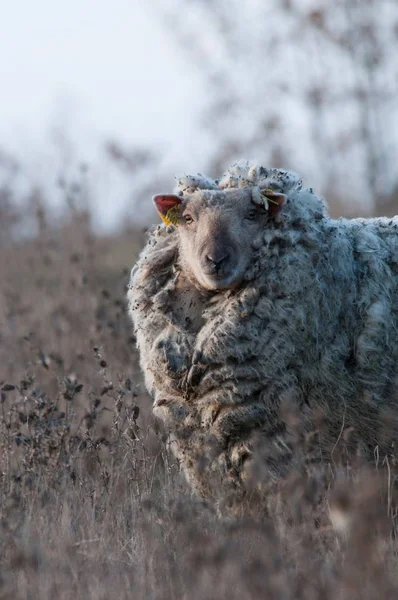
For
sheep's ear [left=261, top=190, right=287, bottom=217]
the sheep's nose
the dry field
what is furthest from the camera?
sheep's ear [left=261, top=190, right=287, bottom=217]

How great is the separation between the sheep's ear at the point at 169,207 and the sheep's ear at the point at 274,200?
42 centimetres

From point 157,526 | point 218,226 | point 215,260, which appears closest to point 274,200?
point 218,226

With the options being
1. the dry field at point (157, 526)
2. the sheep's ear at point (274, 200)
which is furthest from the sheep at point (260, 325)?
the dry field at point (157, 526)

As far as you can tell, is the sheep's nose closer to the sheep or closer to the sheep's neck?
the sheep

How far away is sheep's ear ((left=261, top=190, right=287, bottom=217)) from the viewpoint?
453 centimetres

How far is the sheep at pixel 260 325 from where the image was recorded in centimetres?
436

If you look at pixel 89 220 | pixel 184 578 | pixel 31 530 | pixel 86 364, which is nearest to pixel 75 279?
pixel 89 220

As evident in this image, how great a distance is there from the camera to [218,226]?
4426 mm

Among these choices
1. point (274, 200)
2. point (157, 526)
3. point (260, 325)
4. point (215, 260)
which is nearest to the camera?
point (157, 526)

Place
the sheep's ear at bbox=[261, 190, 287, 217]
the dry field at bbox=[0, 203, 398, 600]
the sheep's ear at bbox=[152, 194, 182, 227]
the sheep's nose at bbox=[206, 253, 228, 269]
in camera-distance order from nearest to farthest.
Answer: the dry field at bbox=[0, 203, 398, 600], the sheep's nose at bbox=[206, 253, 228, 269], the sheep's ear at bbox=[261, 190, 287, 217], the sheep's ear at bbox=[152, 194, 182, 227]

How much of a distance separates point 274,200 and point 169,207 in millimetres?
511

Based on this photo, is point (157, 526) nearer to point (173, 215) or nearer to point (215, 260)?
point (215, 260)

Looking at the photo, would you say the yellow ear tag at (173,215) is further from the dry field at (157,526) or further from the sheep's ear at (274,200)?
the dry field at (157,526)

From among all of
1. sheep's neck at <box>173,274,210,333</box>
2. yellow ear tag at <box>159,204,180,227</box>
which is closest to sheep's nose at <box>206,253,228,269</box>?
sheep's neck at <box>173,274,210,333</box>
